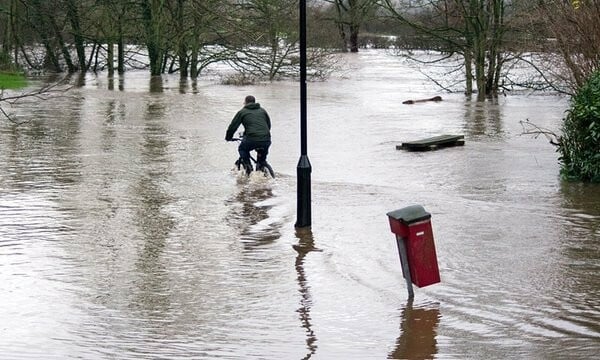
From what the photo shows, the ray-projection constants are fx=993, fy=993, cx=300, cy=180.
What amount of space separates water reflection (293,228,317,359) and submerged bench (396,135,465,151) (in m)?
10.6

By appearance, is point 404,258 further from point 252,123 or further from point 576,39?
point 576,39

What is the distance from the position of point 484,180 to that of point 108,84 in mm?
30929

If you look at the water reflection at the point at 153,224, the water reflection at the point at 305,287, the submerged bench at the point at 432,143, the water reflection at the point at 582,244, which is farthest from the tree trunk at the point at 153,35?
the water reflection at the point at 305,287

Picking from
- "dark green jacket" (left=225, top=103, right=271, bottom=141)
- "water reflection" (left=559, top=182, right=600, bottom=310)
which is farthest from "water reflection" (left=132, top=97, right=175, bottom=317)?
"water reflection" (left=559, top=182, right=600, bottom=310)

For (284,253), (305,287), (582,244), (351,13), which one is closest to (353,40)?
(351,13)

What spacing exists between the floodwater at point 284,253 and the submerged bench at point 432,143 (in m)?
0.44

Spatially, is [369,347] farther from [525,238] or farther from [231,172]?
[231,172]

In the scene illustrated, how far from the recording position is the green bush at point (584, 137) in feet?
55.8

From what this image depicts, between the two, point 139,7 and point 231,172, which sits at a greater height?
point 139,7

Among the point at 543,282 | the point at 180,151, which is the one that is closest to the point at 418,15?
the point at 180,151

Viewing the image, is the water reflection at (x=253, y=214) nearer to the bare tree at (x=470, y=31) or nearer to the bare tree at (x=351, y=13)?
the bare tree at (x=470, y=31)

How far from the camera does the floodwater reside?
26.9ft

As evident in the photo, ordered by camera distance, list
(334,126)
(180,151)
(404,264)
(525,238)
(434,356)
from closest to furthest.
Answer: (434,356) < (404,264) < (525,238) < (180,151) < (334,126)

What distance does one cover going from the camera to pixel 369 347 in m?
7.89
